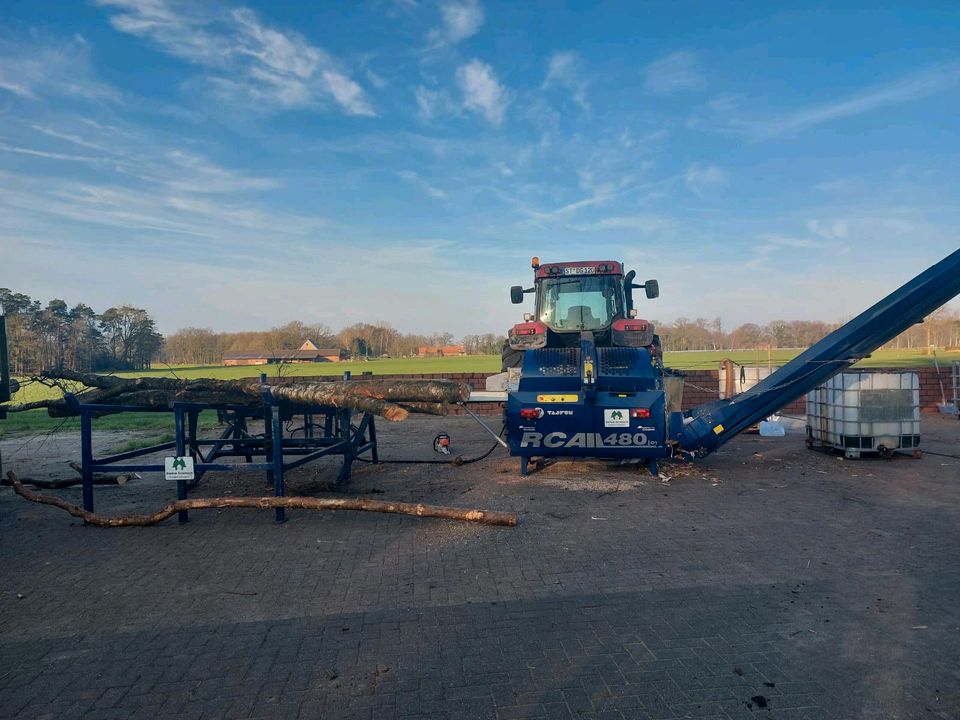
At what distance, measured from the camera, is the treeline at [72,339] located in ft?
26.3

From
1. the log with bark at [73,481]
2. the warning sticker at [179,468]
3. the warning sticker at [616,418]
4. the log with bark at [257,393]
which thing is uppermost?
the log with bark at [257,393]

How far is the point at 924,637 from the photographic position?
3707 mm

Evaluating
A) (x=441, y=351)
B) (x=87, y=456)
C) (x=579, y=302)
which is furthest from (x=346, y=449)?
(x=441, y=351)

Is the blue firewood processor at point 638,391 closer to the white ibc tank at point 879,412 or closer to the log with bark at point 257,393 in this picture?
the white ibc tank at point 879,412

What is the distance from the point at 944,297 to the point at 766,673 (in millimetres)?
6776

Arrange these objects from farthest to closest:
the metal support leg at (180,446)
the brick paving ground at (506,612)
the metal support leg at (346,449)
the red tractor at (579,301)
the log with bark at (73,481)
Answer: the red tractor at (579,301) → the log with bark at (73,481) → the metal support leg at (346,449) → the metal support leg at (180,446) → the brick paving ground at (506,612)

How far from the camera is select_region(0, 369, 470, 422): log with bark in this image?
605 cm

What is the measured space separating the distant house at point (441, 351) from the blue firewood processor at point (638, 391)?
57801 mm

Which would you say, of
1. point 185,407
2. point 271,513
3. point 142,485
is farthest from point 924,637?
point 142,485

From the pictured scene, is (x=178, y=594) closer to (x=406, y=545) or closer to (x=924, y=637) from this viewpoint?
(x=406, y=545)

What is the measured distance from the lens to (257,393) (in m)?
6.66

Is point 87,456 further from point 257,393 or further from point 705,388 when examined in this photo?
point 705,388

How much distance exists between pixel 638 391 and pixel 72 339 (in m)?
9.70

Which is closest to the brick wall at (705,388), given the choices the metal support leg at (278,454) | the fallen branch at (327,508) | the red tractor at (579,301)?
the red tractor at (579,301)
